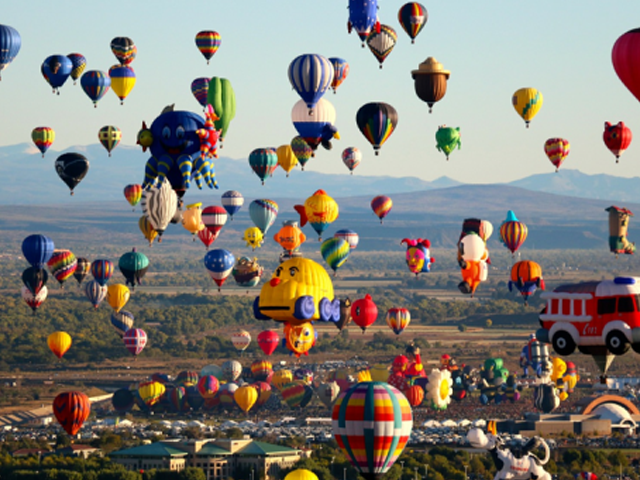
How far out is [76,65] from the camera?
90.8m

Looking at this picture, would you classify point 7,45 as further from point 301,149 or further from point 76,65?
point 301,149

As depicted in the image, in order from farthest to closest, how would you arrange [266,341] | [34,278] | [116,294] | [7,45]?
[266,341], [116,294], [34,278], [7,45]

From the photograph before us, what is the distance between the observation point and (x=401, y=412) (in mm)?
61469

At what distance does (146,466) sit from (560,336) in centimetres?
3845

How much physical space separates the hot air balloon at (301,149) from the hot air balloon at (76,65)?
1287cm

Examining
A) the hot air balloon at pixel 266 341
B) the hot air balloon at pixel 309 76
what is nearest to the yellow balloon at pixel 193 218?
the hot air balloon at pixel 266 341

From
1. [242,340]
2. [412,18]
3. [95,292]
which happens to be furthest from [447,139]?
[242,340]

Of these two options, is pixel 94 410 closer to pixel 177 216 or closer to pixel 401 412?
pixel 177 216

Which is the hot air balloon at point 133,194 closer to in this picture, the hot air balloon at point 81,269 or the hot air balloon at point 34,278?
the hot air balloon at point 34,278

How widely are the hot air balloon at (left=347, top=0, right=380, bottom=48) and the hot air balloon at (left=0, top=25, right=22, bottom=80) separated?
742 inches

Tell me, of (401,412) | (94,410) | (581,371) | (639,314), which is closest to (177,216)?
(401,412)

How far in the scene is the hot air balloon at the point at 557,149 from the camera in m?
97.0

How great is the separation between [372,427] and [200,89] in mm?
27876

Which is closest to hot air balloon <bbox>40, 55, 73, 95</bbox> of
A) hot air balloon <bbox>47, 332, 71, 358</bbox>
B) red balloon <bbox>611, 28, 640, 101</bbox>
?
hot air balloon <bbox>47, 332, 71, 358</bbox>
